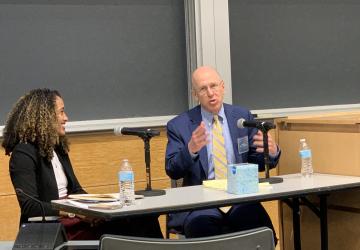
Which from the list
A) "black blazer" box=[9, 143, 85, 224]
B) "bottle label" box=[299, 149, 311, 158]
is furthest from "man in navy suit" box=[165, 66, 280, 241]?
"black blazer" box=[9, 143, 85, 224]

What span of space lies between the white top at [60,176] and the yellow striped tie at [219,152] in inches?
33.0

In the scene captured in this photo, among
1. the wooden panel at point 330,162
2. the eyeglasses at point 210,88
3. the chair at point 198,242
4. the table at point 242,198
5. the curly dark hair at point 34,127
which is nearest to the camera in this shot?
the chair at point 198,242

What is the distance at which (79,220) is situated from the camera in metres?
3.44

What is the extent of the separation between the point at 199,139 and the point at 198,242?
4.29 feet

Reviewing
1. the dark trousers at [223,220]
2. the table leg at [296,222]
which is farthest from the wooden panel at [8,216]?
the table leg at [296,222]

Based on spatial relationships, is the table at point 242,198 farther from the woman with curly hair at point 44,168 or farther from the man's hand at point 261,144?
the woman with curly hair at point 44,168

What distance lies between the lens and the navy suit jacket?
12.0 ft

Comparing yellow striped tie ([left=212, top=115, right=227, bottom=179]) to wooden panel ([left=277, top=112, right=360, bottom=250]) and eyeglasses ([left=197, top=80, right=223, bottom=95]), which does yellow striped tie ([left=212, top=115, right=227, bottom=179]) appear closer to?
eyeglasses ([left=197, top=80, right=223, bottom=95])

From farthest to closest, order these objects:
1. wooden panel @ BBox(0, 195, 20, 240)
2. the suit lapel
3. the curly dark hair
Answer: wooden panel @ BBox(0, 195, 20, 240) → the suit lapel → the curly dark hair

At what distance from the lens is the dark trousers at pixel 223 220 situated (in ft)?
11.8

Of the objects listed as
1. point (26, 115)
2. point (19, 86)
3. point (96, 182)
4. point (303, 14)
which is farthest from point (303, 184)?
point (303, 14)

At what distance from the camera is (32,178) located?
3.45m

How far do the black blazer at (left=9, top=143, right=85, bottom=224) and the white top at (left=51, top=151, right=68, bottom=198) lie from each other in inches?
3.1

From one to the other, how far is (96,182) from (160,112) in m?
0.73
